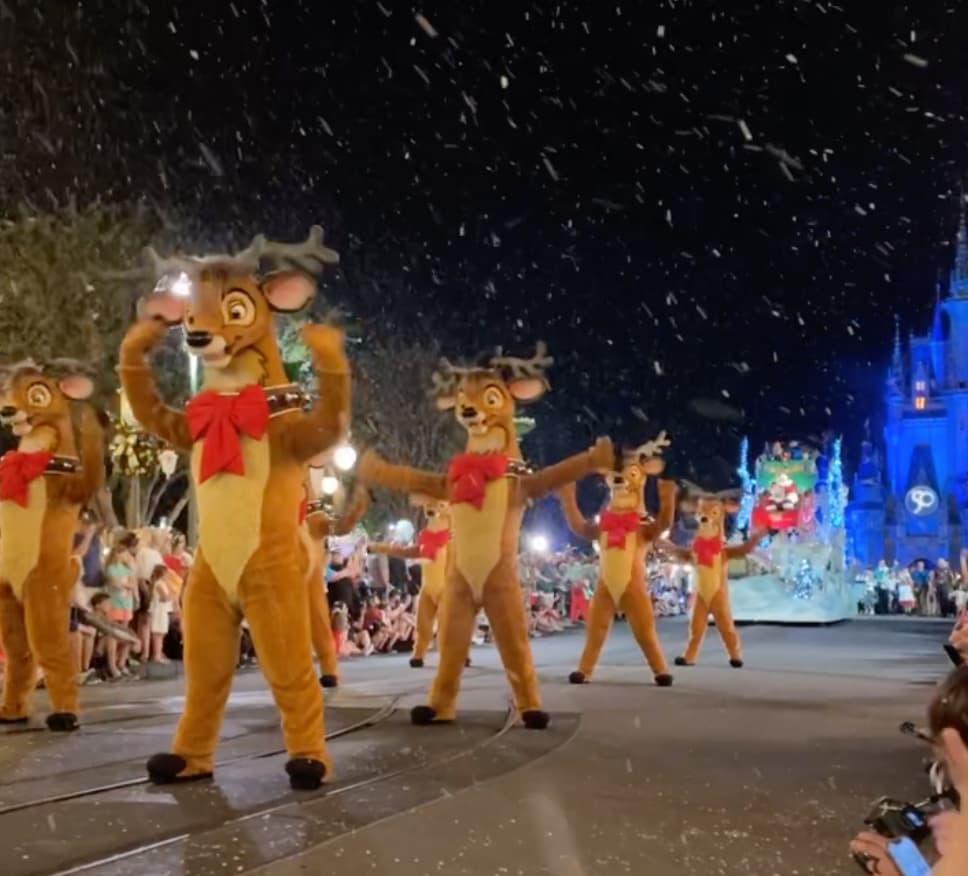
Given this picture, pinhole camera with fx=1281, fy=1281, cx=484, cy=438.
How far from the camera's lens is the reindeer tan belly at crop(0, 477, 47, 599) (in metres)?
7.66

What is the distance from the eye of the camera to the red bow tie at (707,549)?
1398 cm

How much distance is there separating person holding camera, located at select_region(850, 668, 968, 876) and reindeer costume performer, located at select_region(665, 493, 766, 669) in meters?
11.7

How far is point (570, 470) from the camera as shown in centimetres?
848

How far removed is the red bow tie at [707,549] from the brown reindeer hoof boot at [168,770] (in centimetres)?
909

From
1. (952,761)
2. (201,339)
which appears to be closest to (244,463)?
(201,339)

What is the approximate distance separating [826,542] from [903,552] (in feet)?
157

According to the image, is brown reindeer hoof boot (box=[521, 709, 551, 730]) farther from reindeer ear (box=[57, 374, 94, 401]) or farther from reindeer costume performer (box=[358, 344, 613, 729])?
reindeer ear (box=[57, 374, 94, 401])

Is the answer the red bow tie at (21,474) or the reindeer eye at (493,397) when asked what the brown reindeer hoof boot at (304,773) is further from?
the reindeer eye at (493,397)

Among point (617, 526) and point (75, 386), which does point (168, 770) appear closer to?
point (75, 386)

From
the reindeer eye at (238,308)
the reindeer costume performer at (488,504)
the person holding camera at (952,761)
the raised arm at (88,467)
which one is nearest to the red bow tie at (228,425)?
the reindeer eye at (238,308)

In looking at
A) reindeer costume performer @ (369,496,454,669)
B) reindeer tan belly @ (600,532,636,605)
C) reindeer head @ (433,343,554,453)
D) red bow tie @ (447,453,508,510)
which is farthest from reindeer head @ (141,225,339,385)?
reindeer costume performer @ (369,496,454,669)

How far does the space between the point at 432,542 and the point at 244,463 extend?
8.25m

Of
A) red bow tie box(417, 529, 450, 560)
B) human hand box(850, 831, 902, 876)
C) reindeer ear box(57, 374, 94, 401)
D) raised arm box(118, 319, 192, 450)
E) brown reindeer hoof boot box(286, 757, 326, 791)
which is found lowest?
brown reindeer hoof boot box(286, 757, 326, 791)

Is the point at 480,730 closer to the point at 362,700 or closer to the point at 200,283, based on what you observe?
the point at 362,700
